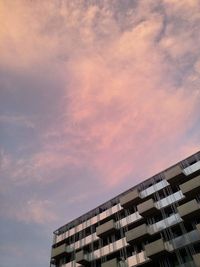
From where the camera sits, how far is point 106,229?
38.1 metres

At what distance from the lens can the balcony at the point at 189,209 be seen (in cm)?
3044

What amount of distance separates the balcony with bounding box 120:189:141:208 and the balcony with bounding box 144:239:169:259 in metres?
8.10

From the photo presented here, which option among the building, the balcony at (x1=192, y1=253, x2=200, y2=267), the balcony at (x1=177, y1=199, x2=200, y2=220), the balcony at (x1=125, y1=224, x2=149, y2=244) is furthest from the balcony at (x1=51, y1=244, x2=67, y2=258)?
the balcony at (x1=192, y1=253, x2=200, y2=267)

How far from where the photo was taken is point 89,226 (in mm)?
42750

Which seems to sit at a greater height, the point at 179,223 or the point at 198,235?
the point at 179,223

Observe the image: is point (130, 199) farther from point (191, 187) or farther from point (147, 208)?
point (191, 187)

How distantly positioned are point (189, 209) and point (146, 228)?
6.30 metres

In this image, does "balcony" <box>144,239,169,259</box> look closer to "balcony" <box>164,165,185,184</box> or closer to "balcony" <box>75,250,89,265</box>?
"balcony" <box>164,165,185,184</box>

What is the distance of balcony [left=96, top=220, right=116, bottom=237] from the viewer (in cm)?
3784

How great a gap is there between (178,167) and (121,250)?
13.8 metres

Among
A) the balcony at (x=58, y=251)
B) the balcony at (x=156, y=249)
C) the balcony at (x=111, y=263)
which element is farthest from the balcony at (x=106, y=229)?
the balcony at (x=156, y=249)

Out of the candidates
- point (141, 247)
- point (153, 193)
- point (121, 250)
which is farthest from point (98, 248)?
point (153, 193)

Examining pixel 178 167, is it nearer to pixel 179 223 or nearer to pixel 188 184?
pixel 188 184

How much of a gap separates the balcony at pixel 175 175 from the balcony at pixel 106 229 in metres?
10.7
